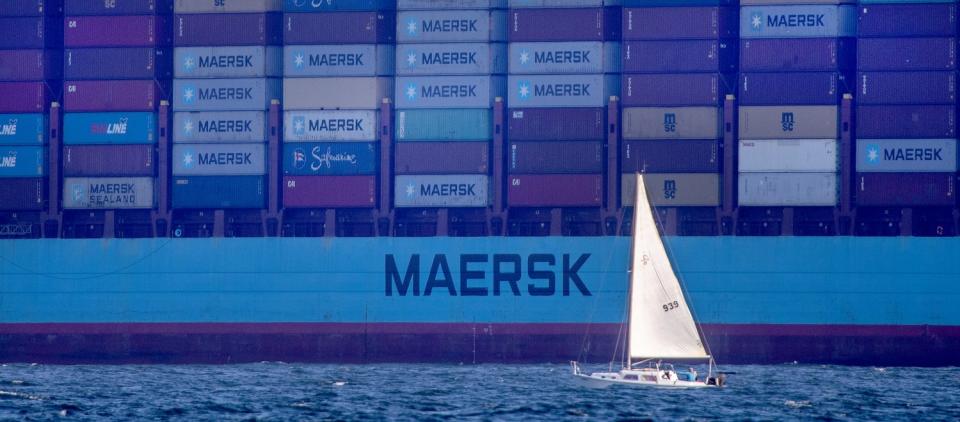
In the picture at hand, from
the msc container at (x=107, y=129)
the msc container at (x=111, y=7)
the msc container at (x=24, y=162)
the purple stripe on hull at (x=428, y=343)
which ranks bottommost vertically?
the purple stripe on hull at (x=428, y=343)

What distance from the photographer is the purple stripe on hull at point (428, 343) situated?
56.8 m

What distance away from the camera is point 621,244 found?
57.8m

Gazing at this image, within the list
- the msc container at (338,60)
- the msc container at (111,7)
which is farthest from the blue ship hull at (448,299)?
the msc container at (111,7)

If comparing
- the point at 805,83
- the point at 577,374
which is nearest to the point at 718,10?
the point at 805,83

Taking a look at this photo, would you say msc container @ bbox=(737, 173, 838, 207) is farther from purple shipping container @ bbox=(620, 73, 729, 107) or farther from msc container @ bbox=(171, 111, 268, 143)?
msc container @ bbox=(171, 111, 268, 143)

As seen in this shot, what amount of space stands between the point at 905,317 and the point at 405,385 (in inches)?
799

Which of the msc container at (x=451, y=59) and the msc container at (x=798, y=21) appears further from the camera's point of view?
the msc container at (x=451, y=59)

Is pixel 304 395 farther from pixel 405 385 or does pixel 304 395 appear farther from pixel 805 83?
pixel 805 83

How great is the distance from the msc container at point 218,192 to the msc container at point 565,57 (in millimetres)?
11236

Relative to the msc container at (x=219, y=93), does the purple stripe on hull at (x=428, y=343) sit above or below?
below

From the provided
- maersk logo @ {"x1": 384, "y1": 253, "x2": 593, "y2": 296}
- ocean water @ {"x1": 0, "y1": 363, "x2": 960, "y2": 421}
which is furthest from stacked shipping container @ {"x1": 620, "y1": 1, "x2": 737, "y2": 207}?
ocean water @ {"x1": 0, "y1": 363, "x2": 960, "y2": 421}

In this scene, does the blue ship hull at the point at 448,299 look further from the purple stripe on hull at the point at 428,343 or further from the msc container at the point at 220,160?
the msc container at the point at 220,160

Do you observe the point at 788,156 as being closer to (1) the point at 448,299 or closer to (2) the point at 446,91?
(2) the point at 446,91

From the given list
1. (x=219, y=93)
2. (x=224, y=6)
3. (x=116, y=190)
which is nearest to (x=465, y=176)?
(x=219, y=93)
